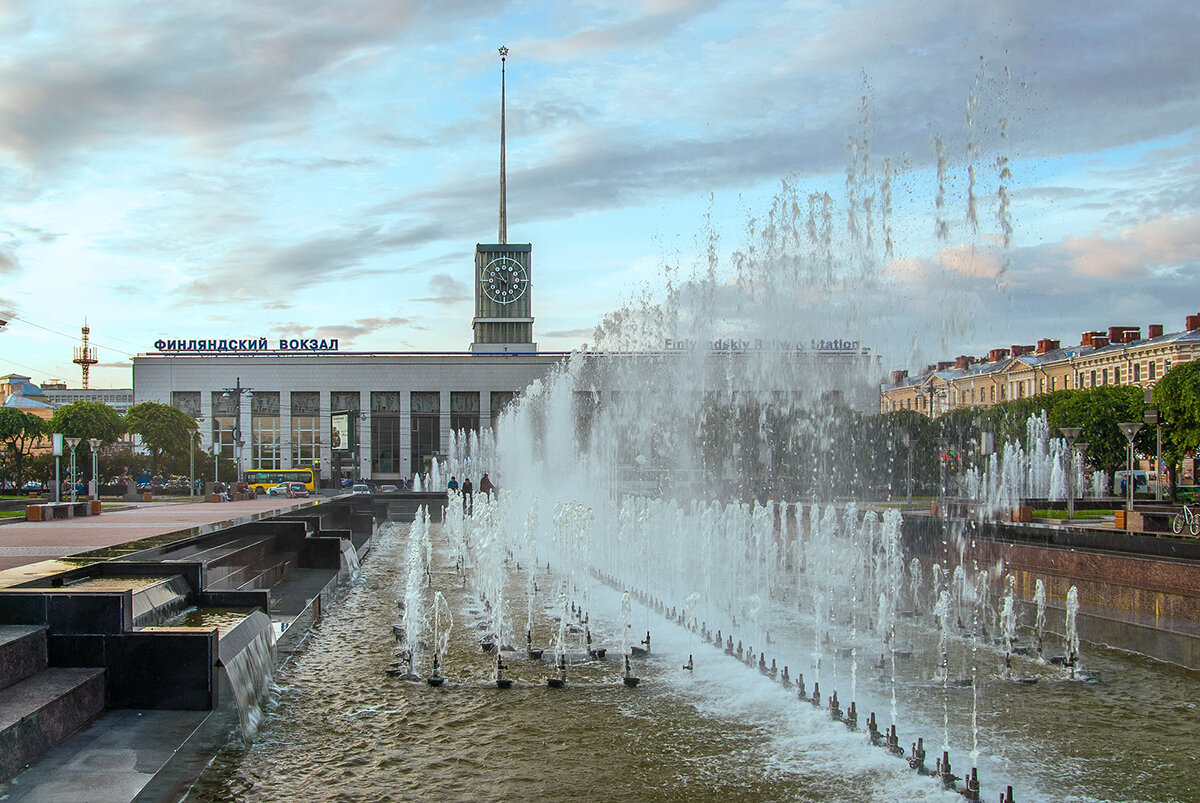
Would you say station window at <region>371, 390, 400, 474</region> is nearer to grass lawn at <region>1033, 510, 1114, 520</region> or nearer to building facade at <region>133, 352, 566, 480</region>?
building facade at <region>133, 352, 566, 480</region>

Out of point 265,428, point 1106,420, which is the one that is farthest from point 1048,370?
point 265,428

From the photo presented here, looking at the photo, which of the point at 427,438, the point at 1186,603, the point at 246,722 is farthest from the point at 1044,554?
the point at 427,438

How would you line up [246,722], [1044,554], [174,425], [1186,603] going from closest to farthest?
[246,722] → [1186,603] → [1044,554] → [174,425]

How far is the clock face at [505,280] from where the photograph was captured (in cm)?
7425

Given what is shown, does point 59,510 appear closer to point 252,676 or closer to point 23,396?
point 252,676

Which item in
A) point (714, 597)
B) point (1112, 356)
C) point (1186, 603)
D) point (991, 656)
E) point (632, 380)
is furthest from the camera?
point (1112, 356)

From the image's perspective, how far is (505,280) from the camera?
244ft

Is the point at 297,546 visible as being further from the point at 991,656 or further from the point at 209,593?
the point at 991,656

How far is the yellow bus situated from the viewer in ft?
164

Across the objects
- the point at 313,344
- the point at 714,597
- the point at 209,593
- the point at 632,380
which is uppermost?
the point at 313,344

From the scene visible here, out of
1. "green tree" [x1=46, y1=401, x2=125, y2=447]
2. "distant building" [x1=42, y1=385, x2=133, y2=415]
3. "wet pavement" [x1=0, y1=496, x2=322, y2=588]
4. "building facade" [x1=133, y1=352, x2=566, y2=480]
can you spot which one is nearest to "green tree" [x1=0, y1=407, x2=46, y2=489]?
"green tree" [x1=46, y1=401, x2=125, y2=447]

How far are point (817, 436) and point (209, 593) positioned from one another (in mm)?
31278

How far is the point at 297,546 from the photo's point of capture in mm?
13828

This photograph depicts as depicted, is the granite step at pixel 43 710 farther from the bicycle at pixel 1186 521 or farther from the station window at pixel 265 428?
the station window at pixel 265 428
